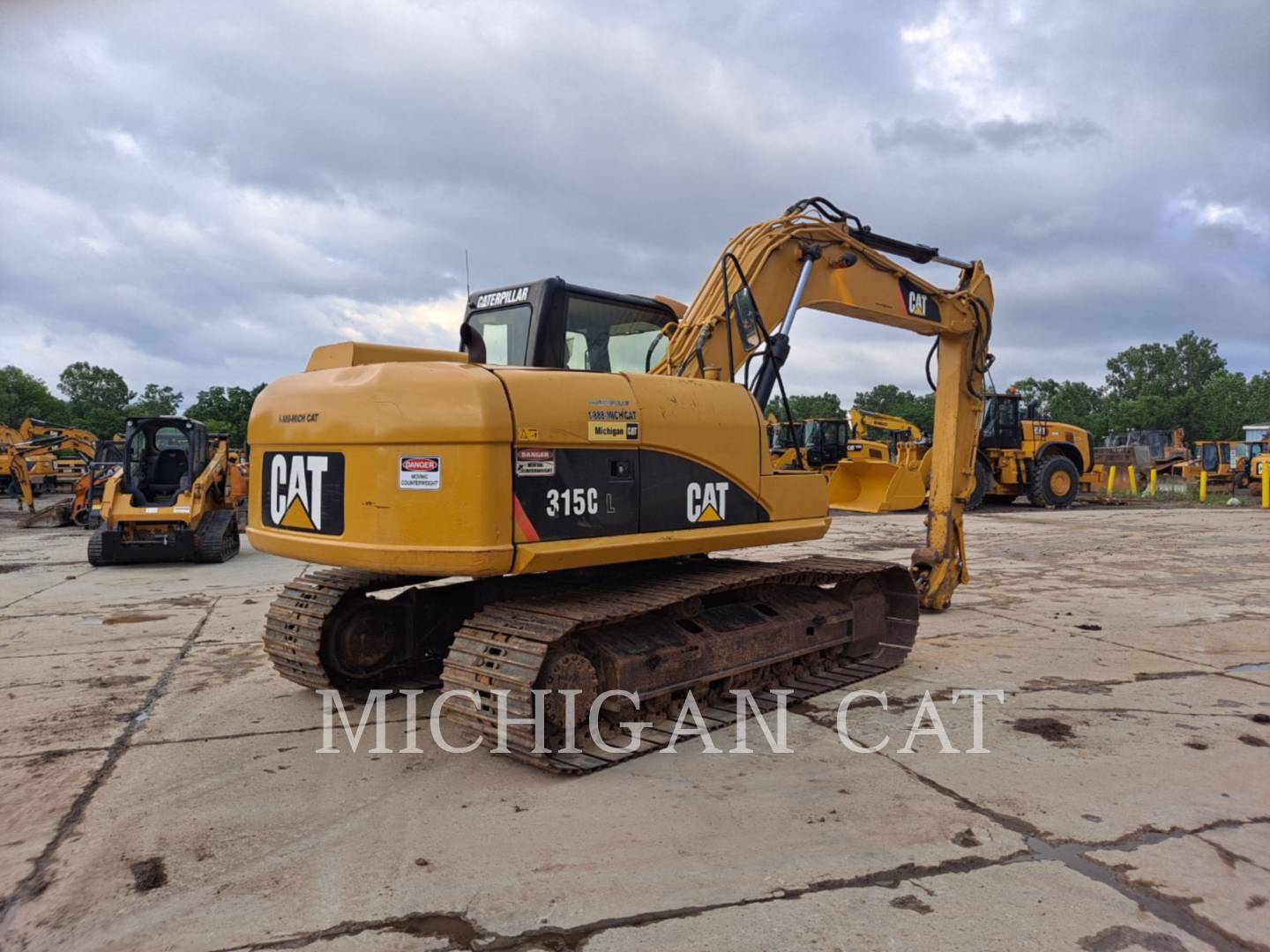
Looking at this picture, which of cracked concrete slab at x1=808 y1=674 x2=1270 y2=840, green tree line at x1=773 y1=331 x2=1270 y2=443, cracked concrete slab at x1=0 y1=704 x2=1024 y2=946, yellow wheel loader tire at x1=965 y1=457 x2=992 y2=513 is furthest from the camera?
green tree line at x1=773 y1=331 x2=1270 y2=443

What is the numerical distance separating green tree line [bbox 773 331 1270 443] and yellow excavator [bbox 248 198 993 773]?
59510 millimetres

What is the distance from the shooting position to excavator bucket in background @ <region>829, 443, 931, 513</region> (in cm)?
1313

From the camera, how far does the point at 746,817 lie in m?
3.59

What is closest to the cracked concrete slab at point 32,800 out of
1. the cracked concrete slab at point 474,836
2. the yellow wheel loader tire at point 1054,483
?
the cracked concrete slab at point 474,836

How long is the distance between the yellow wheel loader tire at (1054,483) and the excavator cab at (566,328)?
1867cm

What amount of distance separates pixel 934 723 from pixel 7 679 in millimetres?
5961

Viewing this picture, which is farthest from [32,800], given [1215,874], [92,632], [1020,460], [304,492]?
[1020,460]

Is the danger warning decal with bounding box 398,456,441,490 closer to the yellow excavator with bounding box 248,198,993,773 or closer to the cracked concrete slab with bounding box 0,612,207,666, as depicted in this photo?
the yellow excavator with bounding box 248,198,993,773

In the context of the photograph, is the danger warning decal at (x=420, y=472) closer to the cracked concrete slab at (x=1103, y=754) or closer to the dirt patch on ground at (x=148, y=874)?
the dirt patch on ground at (x=148, y=874)

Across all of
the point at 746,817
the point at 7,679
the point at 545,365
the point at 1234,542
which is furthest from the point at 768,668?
the point at 1234,542

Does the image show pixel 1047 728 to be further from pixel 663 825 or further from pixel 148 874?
pixel 148 874

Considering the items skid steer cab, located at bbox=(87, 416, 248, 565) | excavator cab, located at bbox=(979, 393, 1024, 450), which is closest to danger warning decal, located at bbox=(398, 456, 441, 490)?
skid steer cab, located at bbox=(87, 416, 248, 565)

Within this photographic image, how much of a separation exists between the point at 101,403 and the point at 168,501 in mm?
90126

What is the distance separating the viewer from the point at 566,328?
513cm
